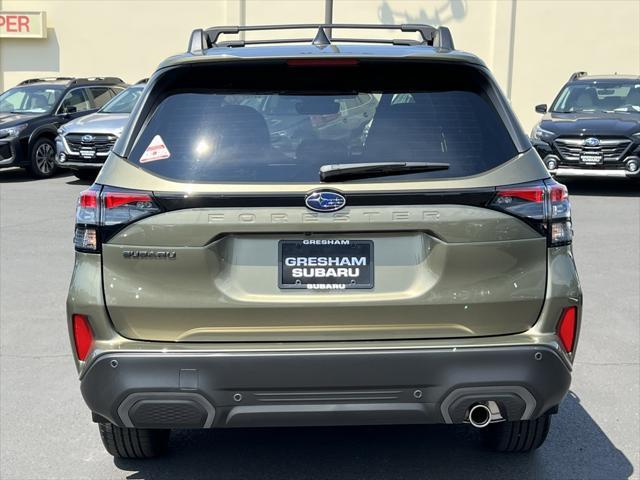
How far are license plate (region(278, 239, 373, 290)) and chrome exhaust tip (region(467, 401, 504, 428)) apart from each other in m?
0.60

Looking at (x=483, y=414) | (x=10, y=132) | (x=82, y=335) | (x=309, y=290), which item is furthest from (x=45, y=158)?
(x=483, y=414)

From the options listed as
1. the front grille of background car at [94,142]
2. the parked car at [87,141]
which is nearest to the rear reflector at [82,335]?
the parked car at [87,141]

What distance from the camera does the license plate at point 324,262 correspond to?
3.01 meters

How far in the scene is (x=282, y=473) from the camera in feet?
12.3

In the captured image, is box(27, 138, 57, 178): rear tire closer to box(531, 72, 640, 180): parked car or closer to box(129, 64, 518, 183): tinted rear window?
box(531, 72, 640, 180): parked car

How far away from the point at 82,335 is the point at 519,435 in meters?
2.00

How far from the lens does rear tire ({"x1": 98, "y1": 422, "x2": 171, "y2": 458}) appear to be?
12.1 feet

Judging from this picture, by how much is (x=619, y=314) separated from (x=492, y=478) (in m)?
3.20

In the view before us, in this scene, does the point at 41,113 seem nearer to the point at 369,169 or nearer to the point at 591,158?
the point at 591,158

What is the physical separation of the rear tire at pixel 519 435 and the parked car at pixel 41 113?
12.9 meters

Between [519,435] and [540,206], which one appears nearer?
[540,206]

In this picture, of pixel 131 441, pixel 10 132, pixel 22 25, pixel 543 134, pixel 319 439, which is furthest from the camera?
pixel 22 25

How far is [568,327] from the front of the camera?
313 centimetres

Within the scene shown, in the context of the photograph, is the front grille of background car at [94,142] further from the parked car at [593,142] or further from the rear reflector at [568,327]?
the rear reflector at [568,327]
